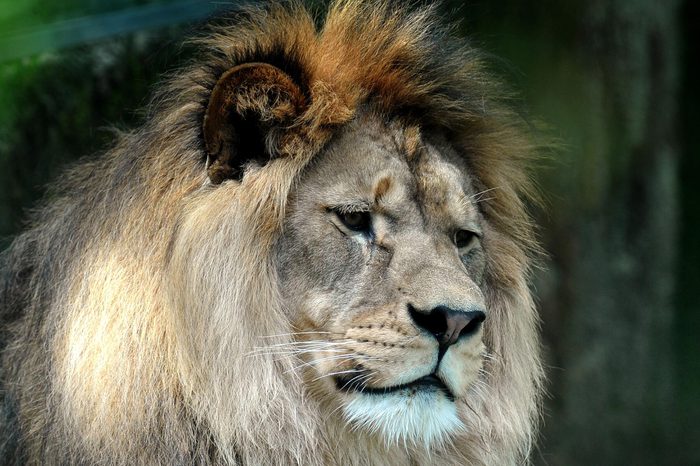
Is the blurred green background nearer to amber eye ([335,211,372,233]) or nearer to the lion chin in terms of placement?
amber eye ([335,211,372,233])

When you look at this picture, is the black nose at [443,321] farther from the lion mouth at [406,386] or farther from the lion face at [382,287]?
the lion mouth at [406,386]

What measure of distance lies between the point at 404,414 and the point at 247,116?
105cm

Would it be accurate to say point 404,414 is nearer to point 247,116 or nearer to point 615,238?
point 247,116

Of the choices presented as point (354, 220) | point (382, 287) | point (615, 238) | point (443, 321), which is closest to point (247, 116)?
point (354, 220)

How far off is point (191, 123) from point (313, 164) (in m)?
0.42

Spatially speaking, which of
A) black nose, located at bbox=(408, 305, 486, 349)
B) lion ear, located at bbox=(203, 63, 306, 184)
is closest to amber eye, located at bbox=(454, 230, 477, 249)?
black nose, located at bbox=(408, 305, 486, 349)

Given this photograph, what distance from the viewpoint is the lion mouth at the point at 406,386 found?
10.3 ft

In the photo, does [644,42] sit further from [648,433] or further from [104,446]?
[104,446]

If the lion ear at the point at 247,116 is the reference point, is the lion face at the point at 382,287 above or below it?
below

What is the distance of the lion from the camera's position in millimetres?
3215

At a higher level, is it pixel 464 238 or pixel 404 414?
pixel 464 238

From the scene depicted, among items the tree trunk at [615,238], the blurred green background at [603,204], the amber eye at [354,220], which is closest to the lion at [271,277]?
the amber eye at [354,220]

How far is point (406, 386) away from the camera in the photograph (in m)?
3.15

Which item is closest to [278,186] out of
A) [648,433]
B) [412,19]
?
[412,19]
